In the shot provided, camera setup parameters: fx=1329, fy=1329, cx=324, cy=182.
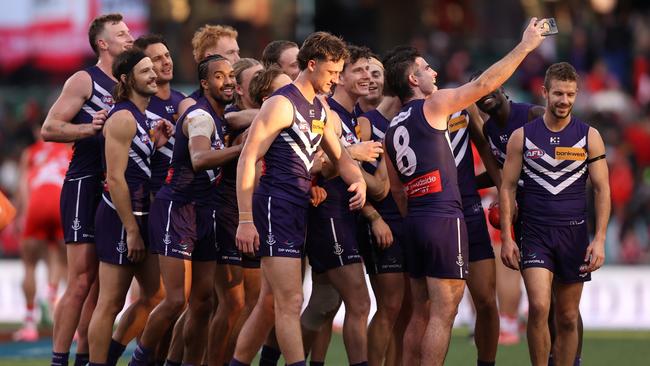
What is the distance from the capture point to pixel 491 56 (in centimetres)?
2498

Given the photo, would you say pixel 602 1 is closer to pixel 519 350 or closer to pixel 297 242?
pixel 519 350

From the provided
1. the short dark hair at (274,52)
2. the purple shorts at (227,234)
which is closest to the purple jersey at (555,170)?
the short dark hair at (274,52)

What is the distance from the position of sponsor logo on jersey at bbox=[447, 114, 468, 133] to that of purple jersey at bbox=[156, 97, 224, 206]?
1.86 m

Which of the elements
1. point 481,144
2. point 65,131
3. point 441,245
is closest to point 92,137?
point 65,131

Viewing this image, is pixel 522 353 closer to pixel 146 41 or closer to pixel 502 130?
pixel 502 130

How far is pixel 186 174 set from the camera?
1046 centimetres

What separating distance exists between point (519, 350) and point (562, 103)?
15.6 feet

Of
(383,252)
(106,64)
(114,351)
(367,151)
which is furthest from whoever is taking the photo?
(106,64)

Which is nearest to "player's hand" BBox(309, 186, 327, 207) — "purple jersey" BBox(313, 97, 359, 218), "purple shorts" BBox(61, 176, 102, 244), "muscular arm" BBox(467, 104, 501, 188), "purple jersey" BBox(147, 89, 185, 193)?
"purple jersey" BBox(313, 97, 359, 218)

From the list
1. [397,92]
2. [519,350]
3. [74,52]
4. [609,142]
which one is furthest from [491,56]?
[397,92]

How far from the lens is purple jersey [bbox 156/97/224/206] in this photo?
10.4 metres

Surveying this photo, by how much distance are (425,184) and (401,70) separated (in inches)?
40.6

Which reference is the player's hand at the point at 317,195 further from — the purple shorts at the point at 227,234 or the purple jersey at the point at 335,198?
the purple shorts at the point at 227,234

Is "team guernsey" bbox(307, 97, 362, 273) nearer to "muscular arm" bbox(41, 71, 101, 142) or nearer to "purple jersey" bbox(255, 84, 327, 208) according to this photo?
"purple jersey" bbox(255, 84, 327, 208)
